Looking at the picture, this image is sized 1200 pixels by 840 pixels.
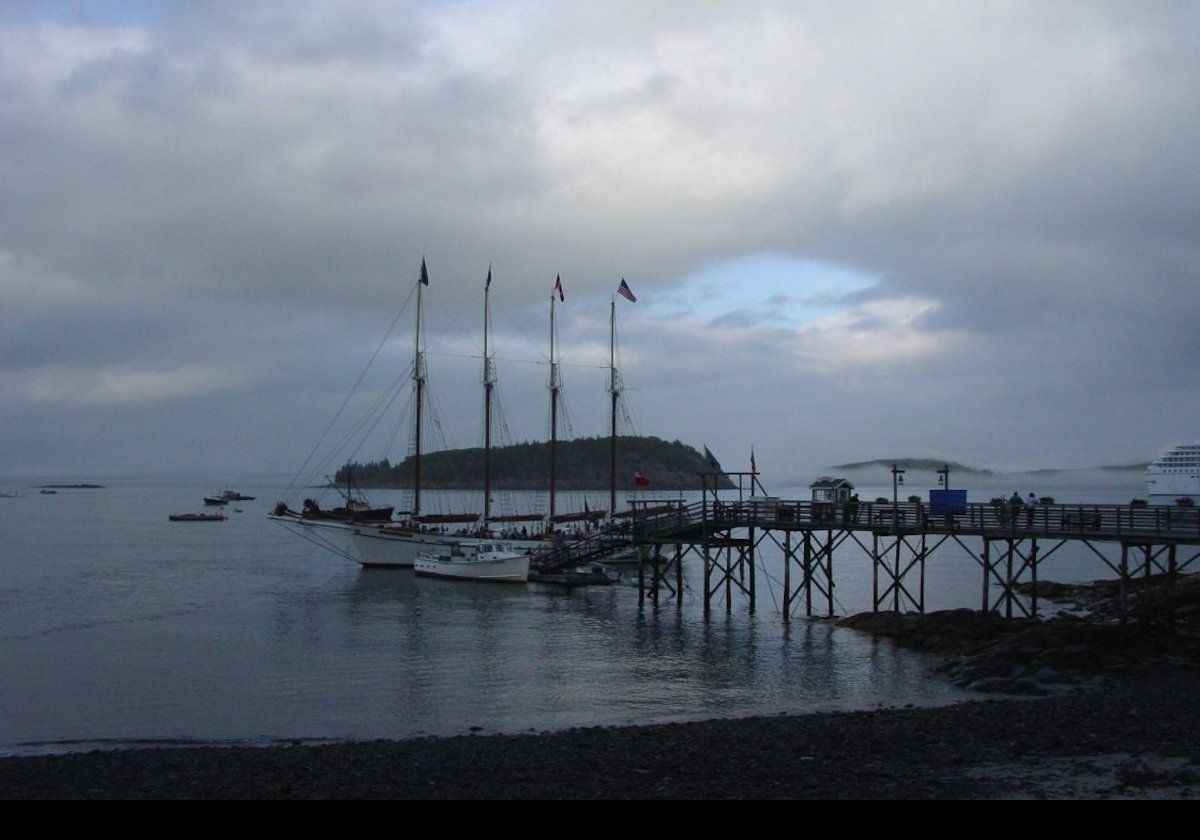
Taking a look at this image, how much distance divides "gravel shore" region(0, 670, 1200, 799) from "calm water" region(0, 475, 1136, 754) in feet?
15.4

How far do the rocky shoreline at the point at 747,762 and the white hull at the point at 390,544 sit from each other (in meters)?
53.9

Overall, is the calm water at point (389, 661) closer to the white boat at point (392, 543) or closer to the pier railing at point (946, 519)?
the pier railing at point (946, 519)

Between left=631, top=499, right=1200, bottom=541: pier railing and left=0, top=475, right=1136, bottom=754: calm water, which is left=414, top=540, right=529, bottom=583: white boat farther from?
left=631, top=499, right=1200, bottom=541: pier railing

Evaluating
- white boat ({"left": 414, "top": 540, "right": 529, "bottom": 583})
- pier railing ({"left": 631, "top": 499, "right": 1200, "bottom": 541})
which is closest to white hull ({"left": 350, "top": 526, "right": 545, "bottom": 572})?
white boat ({"left": 414, "top": 540, "right": 529, "bottom": 583})

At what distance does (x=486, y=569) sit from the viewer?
2507 inches

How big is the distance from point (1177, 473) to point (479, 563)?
17168 centimetres

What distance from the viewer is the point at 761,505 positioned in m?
47.4

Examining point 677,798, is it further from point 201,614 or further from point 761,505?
point 201,614

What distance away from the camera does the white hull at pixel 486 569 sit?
2484 inches

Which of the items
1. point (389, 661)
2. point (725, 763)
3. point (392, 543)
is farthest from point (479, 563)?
point (725, 763)

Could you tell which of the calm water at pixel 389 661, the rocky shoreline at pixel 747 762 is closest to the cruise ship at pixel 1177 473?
the calm water at pixel 389 661

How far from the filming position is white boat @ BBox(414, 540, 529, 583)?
63.1 m

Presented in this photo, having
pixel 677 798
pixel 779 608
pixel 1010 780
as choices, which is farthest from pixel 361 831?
pixel 779 608

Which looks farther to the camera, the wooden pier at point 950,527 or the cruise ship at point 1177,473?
the cruise ship at point 1177,473
